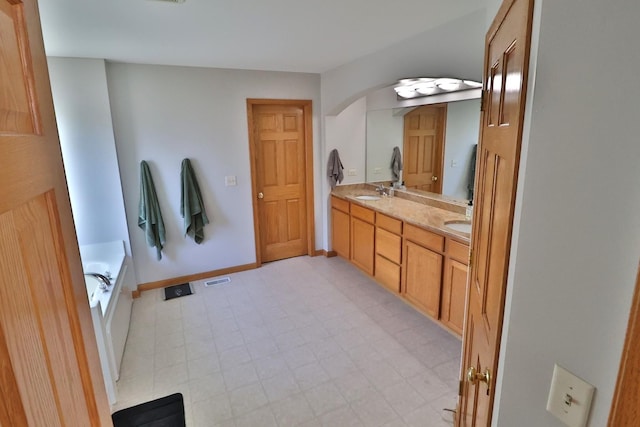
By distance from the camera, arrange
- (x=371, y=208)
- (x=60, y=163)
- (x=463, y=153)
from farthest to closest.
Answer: (x=371, y=208) < (x=463, y=153) < (x=60, y=163)

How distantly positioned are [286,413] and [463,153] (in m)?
2.66

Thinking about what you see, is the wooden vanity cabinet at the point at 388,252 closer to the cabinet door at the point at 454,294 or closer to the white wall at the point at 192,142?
the cabinet door at the point at 454,294

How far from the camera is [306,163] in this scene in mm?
4383

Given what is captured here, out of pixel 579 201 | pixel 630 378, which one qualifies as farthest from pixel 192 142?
pixel 630 378

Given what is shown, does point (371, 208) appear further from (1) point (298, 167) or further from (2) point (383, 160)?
(1) point (298, 167)

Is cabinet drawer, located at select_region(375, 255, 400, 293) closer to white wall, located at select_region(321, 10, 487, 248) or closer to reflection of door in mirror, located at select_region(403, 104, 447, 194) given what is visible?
reflection of door in mirror, located at select_region(403, 104, 447, 194)

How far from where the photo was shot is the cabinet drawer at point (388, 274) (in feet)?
10.9

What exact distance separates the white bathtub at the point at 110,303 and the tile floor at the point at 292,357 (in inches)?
5.2

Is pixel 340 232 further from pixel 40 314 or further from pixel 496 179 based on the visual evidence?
pixel 40 314

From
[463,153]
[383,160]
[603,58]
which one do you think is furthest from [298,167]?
[603,58]

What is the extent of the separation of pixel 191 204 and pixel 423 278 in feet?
8.32

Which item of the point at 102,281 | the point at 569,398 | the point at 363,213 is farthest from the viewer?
the point at 363,213

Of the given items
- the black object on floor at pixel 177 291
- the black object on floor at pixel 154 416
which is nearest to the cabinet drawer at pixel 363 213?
the black object on floor at pixel 177 291

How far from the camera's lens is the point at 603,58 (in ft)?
1.65
